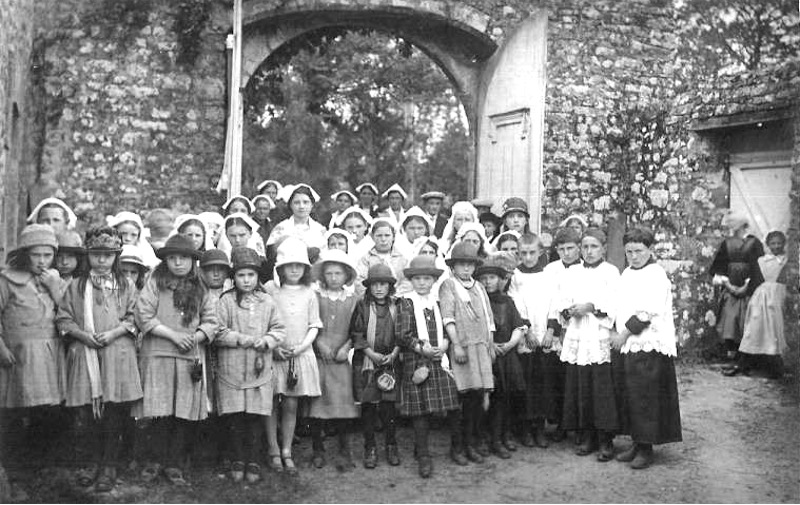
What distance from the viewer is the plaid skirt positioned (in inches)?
182

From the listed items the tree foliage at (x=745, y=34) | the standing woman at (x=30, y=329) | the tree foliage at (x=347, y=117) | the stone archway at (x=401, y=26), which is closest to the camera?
the standing woman at (x=30, y=329)

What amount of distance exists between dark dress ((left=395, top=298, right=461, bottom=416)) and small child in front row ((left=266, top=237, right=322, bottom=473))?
497mm

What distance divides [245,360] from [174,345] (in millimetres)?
386

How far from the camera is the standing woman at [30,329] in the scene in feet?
13.3

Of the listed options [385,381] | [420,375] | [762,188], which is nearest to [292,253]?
[385,381]

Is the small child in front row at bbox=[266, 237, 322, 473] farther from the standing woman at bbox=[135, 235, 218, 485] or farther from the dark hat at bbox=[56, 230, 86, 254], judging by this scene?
the dark hat at bbox=[56, 230, 86, 254]

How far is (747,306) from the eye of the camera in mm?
7098

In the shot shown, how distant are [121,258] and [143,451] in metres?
1.10

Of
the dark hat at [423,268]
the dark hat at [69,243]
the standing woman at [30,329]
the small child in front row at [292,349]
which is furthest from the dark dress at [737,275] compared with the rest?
the standing woman at [30,329]

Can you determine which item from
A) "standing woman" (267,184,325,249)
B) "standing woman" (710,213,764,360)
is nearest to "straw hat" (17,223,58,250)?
"standing woman" (267,184,325,249)

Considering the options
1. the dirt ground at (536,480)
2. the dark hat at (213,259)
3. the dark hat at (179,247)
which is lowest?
the dirt ground at (536,480)

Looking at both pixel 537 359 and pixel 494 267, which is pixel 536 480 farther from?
pixel 494 267

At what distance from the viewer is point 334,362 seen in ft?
15.5

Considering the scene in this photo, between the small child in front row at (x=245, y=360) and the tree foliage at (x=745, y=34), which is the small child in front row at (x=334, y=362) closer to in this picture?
the small child in front row at (x=245, y=360)
